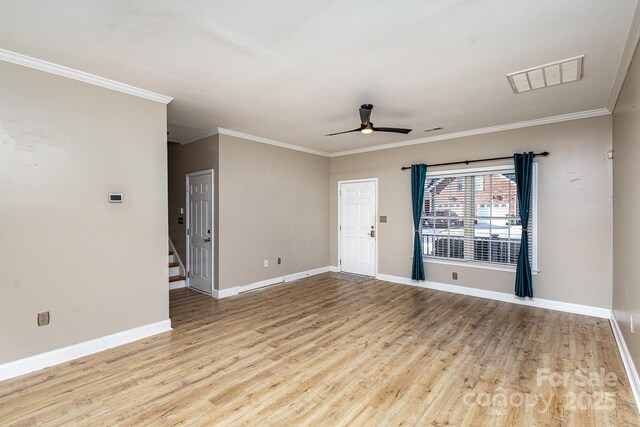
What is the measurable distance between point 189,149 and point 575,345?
6.25 metres

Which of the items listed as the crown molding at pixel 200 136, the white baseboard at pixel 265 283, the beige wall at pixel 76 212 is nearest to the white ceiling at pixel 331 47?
the beige wall at pixel 76 212

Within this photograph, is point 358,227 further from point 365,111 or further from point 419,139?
point 365,111

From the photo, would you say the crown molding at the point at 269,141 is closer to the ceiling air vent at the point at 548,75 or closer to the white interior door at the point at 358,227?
the white interior door at the point at 358,227

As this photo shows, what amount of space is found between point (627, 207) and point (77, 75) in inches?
211

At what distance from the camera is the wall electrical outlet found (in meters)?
2.81

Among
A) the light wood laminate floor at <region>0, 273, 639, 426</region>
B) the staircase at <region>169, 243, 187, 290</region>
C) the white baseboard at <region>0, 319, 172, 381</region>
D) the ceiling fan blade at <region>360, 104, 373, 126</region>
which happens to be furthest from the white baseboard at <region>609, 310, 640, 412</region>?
the staircase at <region>169, 243, 187, 290</region>

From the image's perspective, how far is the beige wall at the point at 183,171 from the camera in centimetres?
510

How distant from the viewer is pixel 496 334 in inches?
140

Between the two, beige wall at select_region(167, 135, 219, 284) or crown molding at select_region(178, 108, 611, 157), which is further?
beige wall at select_region(167, 135, 219, 284)

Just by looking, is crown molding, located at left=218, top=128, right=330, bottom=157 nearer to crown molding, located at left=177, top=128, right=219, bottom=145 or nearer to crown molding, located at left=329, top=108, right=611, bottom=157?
crown molding, located at left=177, top=128, right=219, bottom=145

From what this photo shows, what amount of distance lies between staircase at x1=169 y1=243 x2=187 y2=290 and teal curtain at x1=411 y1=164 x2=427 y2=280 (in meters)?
4.33

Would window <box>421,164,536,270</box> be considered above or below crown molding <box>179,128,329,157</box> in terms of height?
below

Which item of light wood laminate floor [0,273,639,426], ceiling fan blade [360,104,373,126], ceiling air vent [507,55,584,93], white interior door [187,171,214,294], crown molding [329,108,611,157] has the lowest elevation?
light wood laminate floor [0,273,639,426]

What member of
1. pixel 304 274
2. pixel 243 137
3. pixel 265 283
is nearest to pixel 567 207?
pixel 304 274
